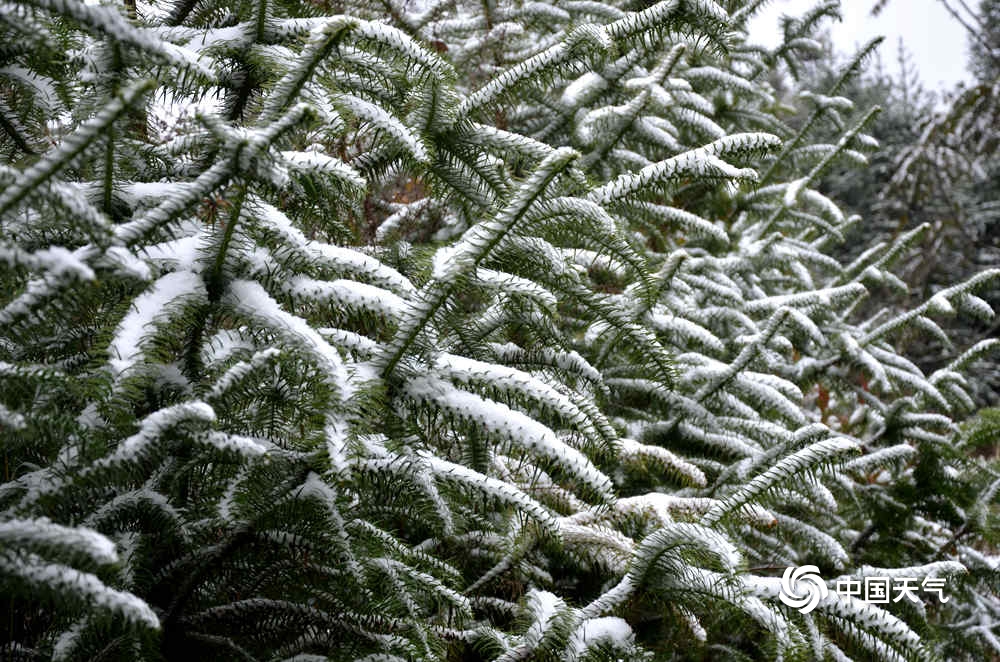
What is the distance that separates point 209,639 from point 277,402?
1.48 ft

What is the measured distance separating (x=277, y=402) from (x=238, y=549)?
11.3 inches

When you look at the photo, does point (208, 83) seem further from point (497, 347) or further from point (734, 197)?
point (734, 197)

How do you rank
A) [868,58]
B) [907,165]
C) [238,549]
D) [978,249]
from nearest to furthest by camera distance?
1. [238,549]
2. [868,58]
3. [907,165]
4. [978,249]

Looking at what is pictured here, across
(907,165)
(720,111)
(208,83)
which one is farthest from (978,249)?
(208,83)

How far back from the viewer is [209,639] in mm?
1346

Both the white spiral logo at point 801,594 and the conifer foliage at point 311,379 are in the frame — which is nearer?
the conifer foliage at point 311,379

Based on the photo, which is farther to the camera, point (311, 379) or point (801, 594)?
point (801, 594)

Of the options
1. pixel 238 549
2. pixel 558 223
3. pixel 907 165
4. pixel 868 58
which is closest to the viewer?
pixel 238 549

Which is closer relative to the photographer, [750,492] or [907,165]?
[750,492]

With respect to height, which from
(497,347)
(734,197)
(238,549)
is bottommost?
(238,549)

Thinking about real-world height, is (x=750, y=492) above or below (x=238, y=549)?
above

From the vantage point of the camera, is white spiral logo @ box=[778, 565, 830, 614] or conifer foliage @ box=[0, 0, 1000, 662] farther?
white spiral logo @ box=[778, 565, 830, 614]

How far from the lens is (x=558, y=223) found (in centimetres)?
149

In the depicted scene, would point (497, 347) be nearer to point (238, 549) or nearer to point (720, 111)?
point (238, 549)
